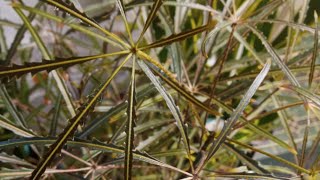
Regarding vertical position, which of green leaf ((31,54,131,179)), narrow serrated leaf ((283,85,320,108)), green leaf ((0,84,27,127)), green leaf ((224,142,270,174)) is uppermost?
green leaf ((0,84,27,127))

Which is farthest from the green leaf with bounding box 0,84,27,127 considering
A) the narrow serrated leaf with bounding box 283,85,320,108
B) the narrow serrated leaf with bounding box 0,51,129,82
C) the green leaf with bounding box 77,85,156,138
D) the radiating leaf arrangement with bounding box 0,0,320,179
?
the narrow serrated leaf with bounding box 283,85,320,108

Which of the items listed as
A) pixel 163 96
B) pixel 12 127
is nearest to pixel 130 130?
pixel 163 96

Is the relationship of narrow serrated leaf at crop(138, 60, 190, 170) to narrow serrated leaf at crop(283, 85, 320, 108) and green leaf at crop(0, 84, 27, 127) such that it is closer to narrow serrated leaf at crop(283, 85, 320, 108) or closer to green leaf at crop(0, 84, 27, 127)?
narrow serrated leaf at crop(283, 85, 320, 108)

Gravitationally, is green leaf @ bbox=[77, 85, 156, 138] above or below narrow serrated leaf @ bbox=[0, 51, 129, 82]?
above

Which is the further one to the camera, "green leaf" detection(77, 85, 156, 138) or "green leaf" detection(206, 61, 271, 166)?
"green leaf" detection(77, 85, 156, 138)

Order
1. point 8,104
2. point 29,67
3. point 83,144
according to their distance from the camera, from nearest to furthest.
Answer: point 29,67
point 83,144
point 8,104

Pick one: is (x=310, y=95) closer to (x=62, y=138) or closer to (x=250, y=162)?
(x=250, y=162)

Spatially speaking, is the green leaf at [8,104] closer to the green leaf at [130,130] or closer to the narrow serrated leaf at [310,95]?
the green leaf at [130,130]

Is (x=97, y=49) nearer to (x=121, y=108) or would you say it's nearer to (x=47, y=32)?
(x=47, y=32)

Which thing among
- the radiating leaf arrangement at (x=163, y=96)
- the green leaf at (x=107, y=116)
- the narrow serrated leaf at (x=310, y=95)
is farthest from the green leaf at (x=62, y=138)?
the narrow serrated leaf at (x=310, y=95)
